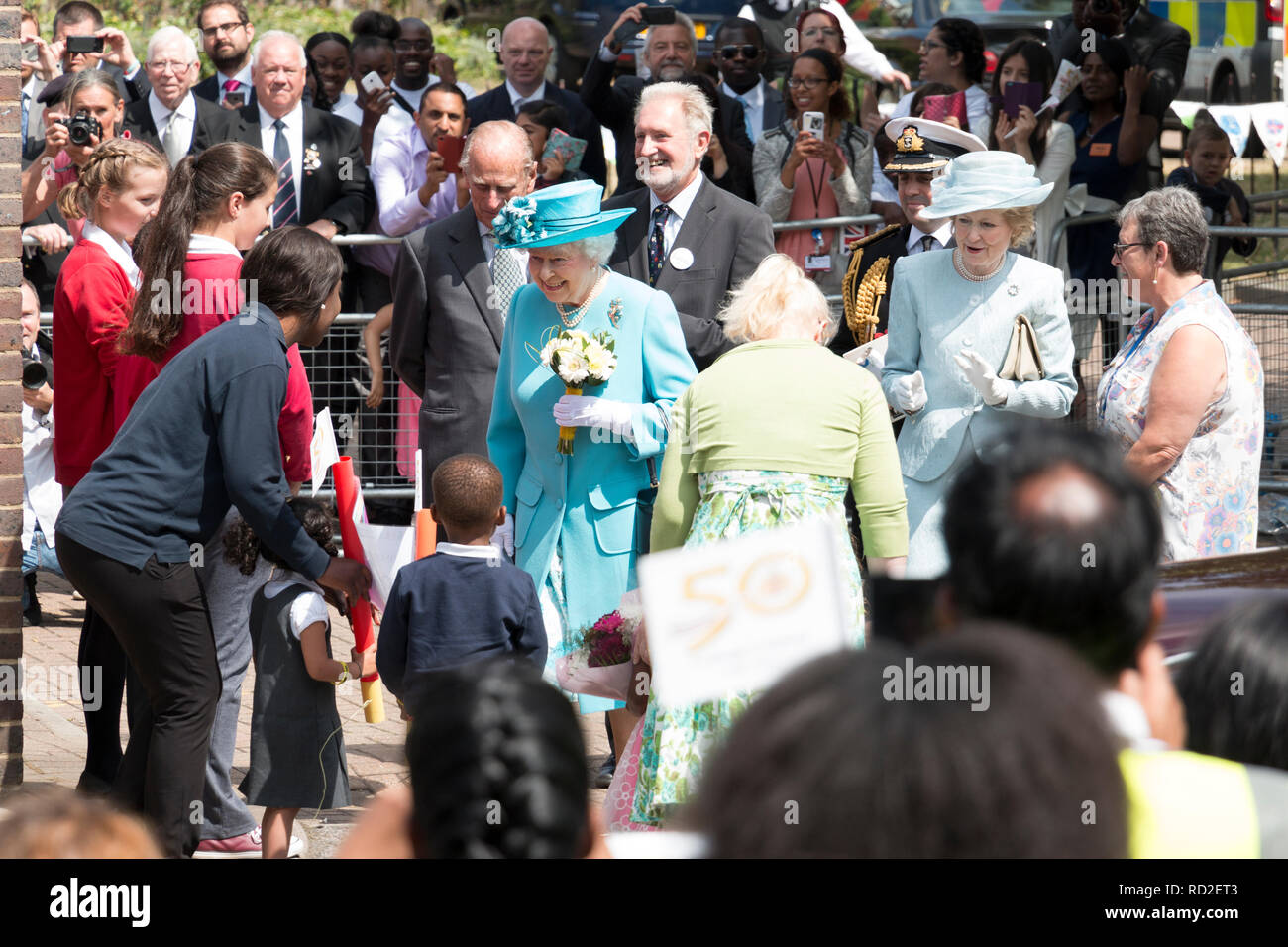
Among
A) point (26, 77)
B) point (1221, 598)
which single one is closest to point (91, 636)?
point (1221, 598)

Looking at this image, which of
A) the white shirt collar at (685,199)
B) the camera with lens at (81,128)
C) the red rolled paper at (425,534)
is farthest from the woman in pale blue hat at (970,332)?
the camera with lens at (81,128)

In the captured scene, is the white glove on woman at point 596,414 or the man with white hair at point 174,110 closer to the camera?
the white glove on woman at point 596,414

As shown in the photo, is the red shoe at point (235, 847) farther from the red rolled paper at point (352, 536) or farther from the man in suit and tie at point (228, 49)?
the man in suit and tie at point (228, 49)

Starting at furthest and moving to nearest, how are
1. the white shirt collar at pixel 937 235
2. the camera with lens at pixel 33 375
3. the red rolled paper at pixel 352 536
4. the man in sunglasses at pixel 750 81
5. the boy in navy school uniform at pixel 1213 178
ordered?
the man in sunglasses at pixel 750 81, the boy in navy school uniform at pixel 1213 178, the camera with lens at pixel 33 375, the white shirt collar at pixel 937 235, the red rolled paper at pixel 352 536

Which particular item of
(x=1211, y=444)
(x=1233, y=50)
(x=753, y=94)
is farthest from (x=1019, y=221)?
(x=1233, y=50)

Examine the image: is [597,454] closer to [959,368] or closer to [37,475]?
[959,368]

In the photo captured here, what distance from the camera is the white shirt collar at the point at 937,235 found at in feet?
20.5

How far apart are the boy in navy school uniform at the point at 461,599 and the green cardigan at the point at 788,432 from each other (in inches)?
17.9

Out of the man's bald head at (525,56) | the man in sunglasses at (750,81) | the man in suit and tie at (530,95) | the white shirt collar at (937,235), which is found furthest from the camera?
the man in sunglasses at (750,81)

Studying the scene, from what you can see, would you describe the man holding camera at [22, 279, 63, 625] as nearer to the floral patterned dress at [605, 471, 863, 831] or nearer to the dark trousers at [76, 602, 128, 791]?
the dark trousers at [76, 602, 128, 791]

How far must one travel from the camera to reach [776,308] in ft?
14.6

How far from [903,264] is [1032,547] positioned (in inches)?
137

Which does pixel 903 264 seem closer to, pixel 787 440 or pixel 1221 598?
pixel 787 440
